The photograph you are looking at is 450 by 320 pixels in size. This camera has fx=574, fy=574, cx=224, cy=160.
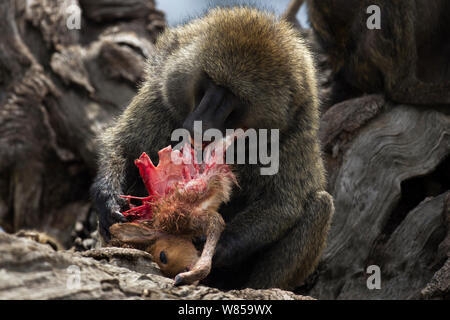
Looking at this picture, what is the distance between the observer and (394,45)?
4617 millimetres

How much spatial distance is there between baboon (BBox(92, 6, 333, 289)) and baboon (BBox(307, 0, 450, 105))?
3.99 ft

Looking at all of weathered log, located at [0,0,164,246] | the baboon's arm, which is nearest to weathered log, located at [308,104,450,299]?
the baboon's arm

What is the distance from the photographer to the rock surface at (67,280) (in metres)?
1.80

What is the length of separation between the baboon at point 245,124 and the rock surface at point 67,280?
0.94 metres

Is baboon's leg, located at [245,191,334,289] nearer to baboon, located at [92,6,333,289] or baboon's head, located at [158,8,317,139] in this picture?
baboon, located at [92,6,333,289]

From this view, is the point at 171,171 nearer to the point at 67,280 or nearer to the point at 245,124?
the point at 245,124

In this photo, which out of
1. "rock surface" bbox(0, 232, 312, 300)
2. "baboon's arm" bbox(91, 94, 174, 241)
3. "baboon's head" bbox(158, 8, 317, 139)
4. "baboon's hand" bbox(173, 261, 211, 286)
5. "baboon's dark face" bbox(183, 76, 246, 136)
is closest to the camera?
"rock surface" bbox(0, 232, 312, 300)

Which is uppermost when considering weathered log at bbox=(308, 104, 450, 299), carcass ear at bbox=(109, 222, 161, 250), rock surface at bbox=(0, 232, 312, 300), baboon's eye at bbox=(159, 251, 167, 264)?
rock surface at bbox=(0, 232, 312, 300)

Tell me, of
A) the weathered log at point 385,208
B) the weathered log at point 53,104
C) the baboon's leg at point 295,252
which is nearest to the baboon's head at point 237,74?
the baboon's leg at point 295,252

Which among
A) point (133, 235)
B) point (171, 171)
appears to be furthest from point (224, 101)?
point (133, 235)

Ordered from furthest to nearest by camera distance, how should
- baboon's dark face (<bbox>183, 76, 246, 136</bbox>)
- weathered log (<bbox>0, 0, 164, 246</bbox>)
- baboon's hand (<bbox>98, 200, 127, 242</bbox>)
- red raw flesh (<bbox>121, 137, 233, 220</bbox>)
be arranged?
weathered log (<bbox>0, 0, 164, 246</bbox>), baboon's hand (<bbox>98, 200, 127, 242</bbox>), baboon's dark face (<bbox>183, 76, 246, 136</bbox>), red raw flesh (<bbox>121, 137, 233, 220</bbox>)

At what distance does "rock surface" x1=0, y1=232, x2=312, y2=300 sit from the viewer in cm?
180

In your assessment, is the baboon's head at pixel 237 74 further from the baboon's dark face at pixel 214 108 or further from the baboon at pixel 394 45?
the baboon at pixel 394 45
